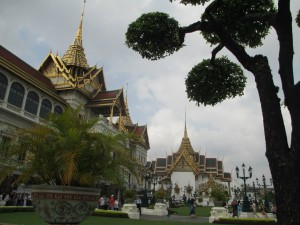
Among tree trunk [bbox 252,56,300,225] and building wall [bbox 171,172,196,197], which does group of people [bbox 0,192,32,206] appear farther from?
building wall [bbox 171,172,196,197]

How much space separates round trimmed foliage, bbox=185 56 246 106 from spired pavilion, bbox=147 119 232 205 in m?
54.1

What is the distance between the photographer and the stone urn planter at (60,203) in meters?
6.24

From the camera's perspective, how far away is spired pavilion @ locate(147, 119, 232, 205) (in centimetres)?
7044

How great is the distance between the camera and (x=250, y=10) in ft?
31.9

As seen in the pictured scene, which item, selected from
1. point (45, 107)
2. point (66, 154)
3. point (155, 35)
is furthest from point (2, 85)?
point (66, 154)

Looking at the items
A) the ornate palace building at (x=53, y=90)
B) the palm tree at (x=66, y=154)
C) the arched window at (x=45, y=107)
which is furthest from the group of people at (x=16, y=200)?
the palm tree at (x=66, y=154)

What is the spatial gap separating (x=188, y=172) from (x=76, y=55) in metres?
41.1

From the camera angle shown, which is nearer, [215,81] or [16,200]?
[215,81]

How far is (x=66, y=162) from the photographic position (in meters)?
6.42

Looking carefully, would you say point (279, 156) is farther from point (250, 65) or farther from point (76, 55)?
point (76, 55)

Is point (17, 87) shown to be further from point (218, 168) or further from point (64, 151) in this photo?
point (218, 168)

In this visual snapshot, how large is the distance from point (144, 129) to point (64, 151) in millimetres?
54183

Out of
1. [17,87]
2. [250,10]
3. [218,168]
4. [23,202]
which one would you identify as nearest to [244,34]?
[250,10]

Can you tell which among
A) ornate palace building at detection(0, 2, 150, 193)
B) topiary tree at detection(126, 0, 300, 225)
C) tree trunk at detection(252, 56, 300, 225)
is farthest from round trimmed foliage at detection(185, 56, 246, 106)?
ornate palace building at detection(0, 2, 150, 193)
